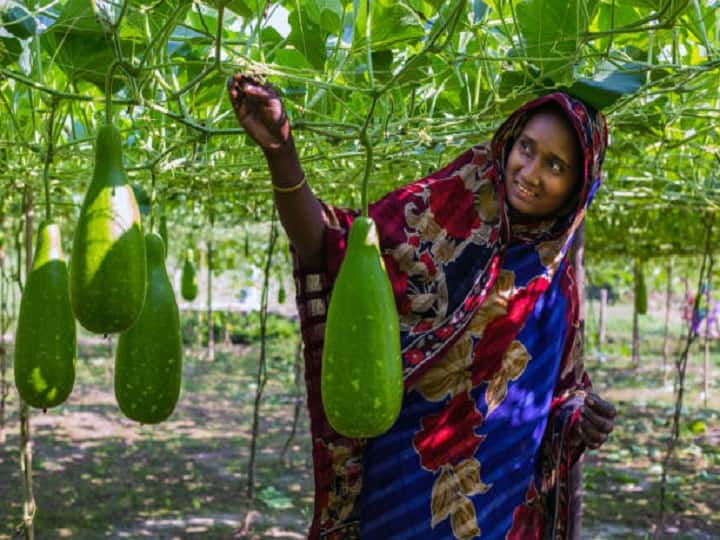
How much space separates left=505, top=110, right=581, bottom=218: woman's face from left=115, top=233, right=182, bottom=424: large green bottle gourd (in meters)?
0.77

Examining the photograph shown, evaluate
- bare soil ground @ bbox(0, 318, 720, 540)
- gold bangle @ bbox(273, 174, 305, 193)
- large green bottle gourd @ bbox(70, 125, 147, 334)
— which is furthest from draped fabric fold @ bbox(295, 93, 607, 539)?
bare soil ground @ bbox(0, 318, 720, 540)

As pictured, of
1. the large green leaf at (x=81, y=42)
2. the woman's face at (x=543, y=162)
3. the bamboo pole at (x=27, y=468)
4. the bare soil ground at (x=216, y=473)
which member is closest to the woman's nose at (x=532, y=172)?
the woman's face at (x=543, y=162)

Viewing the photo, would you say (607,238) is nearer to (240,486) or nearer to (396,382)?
(240,486)

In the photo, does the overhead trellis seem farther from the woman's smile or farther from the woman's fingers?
the woman's fingers

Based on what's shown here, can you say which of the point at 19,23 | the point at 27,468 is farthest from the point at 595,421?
the point at 27,468

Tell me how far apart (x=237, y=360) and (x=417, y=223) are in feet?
34.1

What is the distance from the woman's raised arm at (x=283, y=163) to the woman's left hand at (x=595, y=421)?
74 centimetres

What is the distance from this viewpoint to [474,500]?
182cm

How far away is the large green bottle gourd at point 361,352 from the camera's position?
3.29 feet

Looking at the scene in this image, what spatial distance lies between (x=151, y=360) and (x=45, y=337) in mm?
154

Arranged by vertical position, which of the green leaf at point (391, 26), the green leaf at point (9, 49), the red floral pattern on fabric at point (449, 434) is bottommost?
the red floral pattern on fabric at point (449, 434)

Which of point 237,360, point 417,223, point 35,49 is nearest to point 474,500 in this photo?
point 417,223

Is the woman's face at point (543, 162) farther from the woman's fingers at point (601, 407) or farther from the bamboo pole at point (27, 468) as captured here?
the bamboo pole at point (27, 468)

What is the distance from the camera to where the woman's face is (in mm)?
1648
